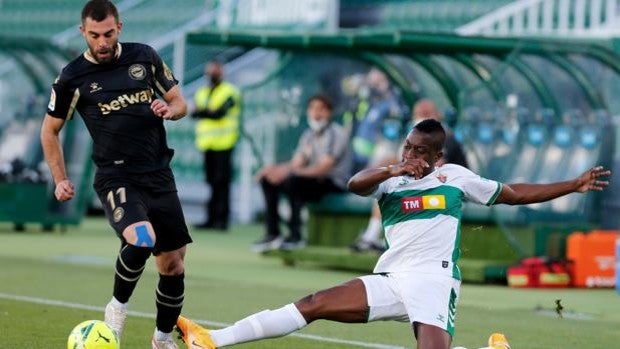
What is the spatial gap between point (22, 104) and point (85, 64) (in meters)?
13.8

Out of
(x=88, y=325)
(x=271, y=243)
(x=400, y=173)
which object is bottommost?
(x=271, y=243)

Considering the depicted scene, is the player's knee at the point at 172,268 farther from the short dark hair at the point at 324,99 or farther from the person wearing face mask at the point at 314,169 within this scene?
the short dark hair at the point at 324,99

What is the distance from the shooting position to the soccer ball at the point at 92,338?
8.12 m

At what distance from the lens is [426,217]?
7.96m

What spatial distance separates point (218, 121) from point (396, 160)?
646 centimetres

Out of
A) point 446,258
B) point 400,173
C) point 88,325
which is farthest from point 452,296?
point 88,325

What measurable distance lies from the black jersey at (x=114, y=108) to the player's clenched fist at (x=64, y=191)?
221 mm

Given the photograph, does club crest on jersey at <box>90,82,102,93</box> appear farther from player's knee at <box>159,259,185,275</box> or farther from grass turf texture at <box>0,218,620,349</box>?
grass turf texture at <box>0,218,620,349</box>

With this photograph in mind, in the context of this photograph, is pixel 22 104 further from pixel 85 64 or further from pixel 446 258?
pixel 446 258

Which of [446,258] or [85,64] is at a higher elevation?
[85,64]

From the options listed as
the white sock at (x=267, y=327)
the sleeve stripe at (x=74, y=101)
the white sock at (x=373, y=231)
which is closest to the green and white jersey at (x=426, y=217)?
the white sock at (x=267, y=327)

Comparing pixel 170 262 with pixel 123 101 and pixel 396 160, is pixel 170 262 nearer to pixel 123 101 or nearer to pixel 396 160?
pixel 123 101

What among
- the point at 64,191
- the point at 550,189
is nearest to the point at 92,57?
the point at 64,191

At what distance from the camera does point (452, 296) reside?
7875 millimetres
